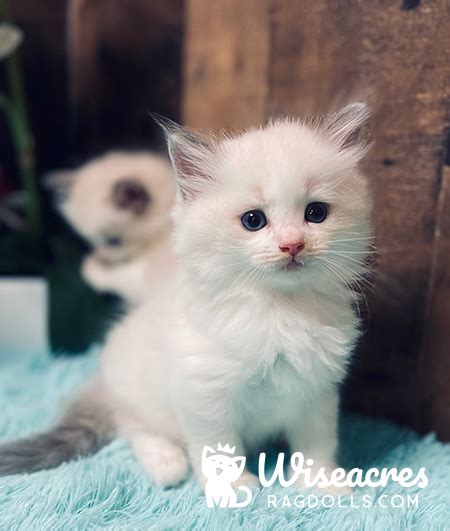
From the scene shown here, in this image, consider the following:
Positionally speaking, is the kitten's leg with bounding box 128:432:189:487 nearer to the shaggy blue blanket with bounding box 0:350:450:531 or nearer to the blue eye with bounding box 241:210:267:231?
the shaggy blue blanket with bounding box 0:350:450:531

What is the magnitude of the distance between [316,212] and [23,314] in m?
1.01

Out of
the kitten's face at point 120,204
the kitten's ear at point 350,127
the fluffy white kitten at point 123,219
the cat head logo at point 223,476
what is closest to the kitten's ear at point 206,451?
the cat head logo at point 223,476

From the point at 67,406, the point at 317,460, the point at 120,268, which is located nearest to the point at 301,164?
the point at 317,460

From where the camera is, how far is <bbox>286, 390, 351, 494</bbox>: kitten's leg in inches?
37.3

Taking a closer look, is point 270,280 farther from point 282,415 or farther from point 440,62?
point 440,62

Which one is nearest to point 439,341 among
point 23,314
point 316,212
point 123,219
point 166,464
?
point 316,212

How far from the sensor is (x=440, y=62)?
37.7 inches

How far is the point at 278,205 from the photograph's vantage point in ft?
2.60

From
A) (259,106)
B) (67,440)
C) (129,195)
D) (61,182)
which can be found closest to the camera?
(67,440)

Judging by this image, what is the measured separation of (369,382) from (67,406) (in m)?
0.62

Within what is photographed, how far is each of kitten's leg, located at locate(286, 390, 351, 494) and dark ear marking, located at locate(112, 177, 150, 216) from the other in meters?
0.78

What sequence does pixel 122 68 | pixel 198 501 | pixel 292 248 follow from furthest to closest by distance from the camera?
pixel 122 68, pixel 198 501, pixel 292 248

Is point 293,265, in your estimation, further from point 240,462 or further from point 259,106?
point 259,106

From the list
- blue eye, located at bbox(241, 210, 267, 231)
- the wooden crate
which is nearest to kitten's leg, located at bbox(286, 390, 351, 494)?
the wooden crate
